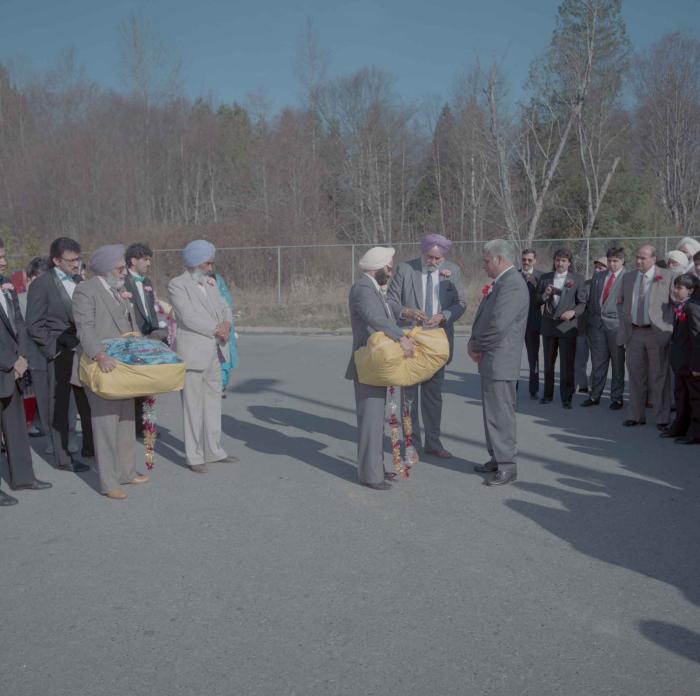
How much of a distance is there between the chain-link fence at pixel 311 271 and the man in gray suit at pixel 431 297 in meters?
14.9

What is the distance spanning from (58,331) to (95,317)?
845 mm

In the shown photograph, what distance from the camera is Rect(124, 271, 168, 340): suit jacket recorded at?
7.86 m

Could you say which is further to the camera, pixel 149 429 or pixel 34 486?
pixel 149 429

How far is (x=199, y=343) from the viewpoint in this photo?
672 cm

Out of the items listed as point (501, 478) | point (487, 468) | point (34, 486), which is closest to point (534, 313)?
point (487, 468)

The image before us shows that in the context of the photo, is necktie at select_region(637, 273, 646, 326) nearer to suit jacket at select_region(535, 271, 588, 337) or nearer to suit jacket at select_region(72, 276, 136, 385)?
suit jacket at select_region(535, 271, 588, 337)

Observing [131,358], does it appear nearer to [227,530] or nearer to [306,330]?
[227,530]

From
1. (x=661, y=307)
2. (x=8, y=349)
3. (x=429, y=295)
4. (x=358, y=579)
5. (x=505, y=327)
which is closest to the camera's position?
(x=358, y=579)

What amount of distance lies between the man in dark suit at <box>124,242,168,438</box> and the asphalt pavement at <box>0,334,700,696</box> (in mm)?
1473

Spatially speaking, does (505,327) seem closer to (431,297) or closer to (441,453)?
(431,297)

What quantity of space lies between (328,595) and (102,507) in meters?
2.46

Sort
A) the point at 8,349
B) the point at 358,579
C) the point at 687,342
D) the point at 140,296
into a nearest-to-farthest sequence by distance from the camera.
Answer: the point at 358,579 → the point at 8,349 → the point at 687,342 → the point at 140,296

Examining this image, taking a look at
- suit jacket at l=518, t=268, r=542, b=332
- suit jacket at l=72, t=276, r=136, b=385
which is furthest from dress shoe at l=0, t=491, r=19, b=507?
suit jacket at l=518, t=268, r=542, b=332

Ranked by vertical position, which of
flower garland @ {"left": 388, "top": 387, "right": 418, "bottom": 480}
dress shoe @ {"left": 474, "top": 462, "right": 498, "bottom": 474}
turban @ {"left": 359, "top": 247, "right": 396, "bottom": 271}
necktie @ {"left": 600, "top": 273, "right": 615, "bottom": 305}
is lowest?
dress shoe @ {"left": 474, "top": 462, "right": 498, "bottom": 474}
